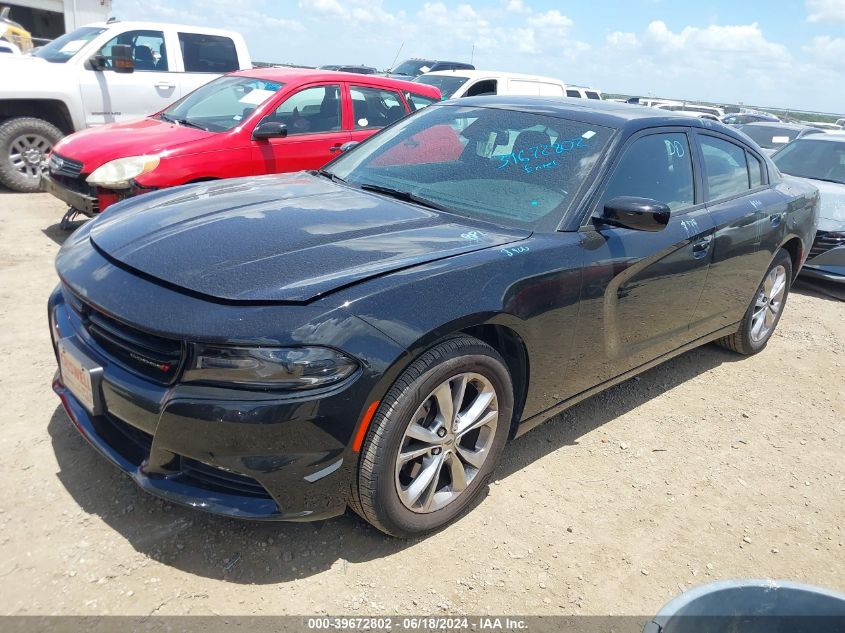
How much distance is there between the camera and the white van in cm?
1102

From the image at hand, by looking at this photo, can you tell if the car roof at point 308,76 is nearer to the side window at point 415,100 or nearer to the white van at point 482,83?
the side window at point 415,100

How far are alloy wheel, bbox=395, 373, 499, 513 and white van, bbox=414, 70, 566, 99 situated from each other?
883cm

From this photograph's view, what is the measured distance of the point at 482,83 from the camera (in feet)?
36.8

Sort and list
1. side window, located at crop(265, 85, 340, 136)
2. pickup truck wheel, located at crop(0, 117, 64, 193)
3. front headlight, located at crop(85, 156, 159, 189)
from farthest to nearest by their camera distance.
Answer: pickup truck wheel, located at crop(0, 117, 64, 193), side window, located at crop(265, 85, 340, 136), front headlight, located at crop(85, 156, 159, 189)

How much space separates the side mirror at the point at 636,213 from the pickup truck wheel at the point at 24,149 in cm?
671

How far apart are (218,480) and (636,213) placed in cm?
203

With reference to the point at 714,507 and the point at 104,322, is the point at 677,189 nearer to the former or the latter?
the point at 714,507

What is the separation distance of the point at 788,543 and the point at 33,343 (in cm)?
405

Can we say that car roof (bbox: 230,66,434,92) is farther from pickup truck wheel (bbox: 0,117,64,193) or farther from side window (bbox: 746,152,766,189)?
side window (bbox: 746,152,766,189)

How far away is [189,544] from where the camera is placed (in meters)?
2.48

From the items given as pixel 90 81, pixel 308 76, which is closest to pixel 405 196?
pixel 308 76

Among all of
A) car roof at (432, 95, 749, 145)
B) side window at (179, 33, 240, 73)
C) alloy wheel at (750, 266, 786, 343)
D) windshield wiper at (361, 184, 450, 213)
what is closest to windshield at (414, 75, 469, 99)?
side window at (179, 33, 240, 73)

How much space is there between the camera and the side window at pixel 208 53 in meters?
8.59

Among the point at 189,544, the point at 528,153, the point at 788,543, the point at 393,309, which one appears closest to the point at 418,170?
the point at 528,153
